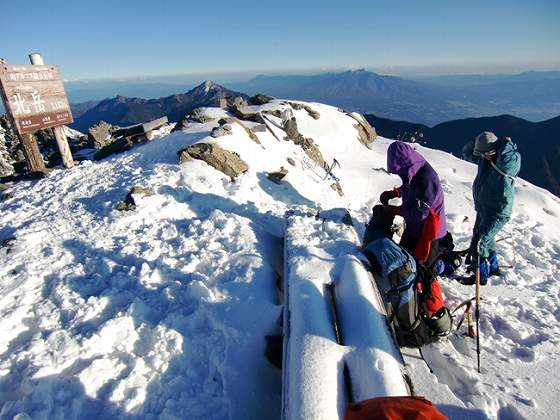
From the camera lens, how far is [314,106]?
28250 millimetres

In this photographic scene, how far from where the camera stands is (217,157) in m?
11.6

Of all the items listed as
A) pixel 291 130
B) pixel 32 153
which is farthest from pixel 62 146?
pixel 291 130

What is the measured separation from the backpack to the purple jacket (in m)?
1.13

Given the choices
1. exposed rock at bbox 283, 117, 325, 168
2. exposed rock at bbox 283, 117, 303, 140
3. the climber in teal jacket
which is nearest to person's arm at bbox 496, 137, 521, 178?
the climber in teal jacket

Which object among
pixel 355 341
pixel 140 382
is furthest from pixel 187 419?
pixel 355 341

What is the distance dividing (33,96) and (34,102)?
20 cm

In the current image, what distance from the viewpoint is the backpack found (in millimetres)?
4855

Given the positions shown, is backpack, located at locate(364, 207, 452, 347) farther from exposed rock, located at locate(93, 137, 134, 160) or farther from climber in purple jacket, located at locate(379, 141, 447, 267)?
exposed rock, located at locate(93, 137, 134, 160)

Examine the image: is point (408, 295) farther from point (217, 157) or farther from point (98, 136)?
point (98, 136)

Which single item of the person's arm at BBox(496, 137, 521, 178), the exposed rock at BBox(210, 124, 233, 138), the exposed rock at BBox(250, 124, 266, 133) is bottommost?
the exposed rock at BBox(250, 124, 266, 133)

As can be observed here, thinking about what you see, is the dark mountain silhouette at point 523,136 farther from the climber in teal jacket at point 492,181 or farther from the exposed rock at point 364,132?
the climber in teal jacket at point 492,181

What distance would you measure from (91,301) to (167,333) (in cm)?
164

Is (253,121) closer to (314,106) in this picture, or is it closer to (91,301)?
(314,106)

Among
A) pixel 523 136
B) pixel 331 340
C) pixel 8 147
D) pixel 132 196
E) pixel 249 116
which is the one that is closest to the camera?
pixel 331 340
